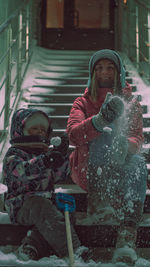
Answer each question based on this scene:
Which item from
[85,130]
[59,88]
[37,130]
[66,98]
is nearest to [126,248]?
[85,130]

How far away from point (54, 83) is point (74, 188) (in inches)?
74.8

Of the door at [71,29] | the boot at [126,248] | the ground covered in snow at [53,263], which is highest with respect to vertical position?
the door at [71,29]

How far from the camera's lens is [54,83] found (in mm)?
3498

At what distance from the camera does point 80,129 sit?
1.45 metres

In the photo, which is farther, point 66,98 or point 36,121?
point 66,98

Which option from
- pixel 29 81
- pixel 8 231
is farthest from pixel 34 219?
pixel 29 81

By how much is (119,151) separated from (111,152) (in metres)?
0.06

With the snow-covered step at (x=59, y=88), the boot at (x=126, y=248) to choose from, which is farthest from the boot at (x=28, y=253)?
the snow-covered step at (x=59, y=88)

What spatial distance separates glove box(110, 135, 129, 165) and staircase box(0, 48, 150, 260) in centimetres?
30

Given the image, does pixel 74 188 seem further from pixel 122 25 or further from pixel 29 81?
pixel 122 25

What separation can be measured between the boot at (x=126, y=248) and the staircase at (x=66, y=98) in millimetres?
178

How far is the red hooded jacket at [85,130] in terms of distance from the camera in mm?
1443

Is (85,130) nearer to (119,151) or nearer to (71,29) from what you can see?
(119,151)

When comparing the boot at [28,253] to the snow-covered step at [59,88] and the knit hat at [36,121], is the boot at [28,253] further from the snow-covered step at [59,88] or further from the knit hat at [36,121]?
the snow-covered step at [59,88]
